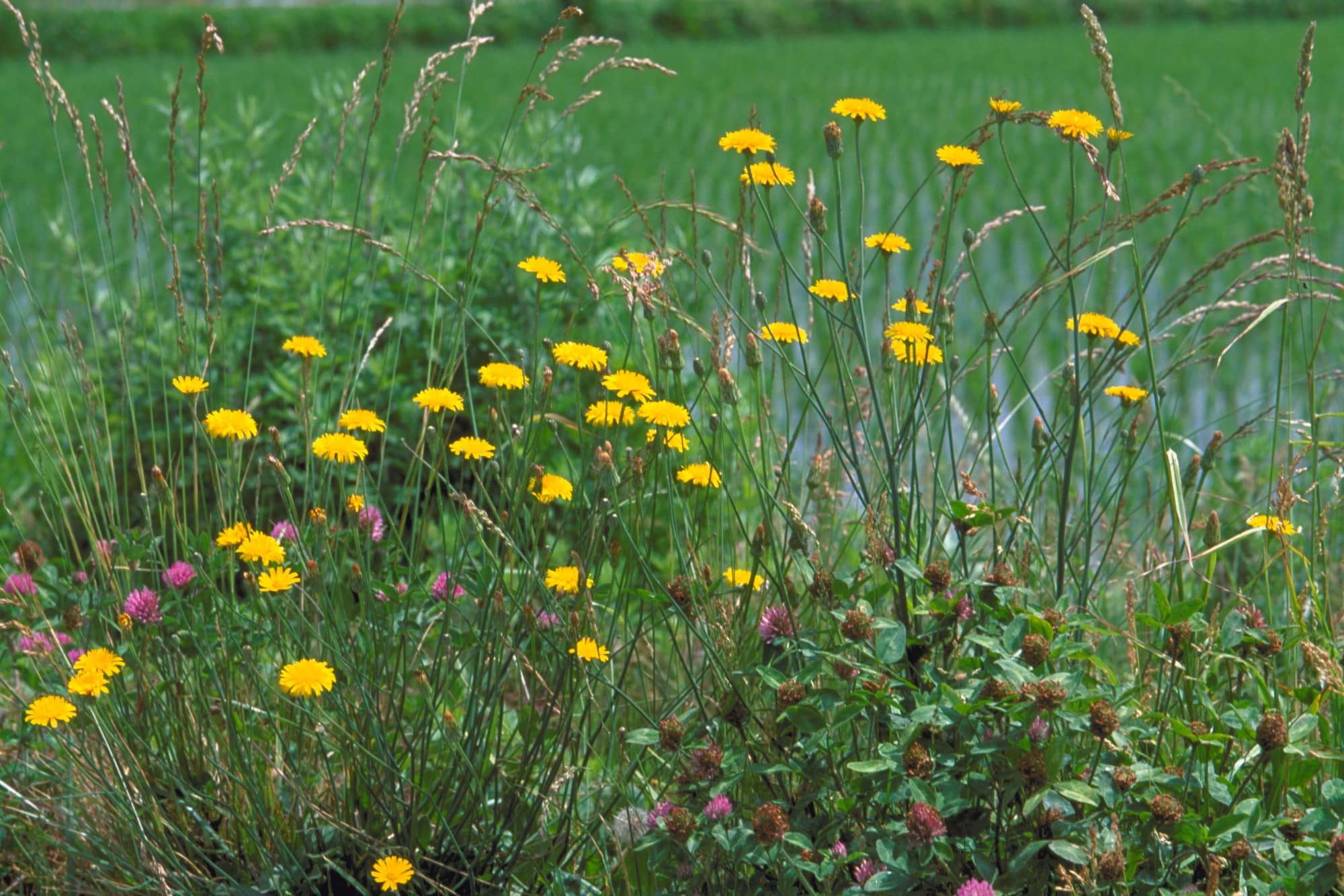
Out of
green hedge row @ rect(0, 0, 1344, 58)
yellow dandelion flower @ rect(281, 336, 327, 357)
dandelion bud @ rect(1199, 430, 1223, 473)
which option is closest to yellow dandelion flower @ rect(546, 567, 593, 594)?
yellow dandelion flower @ rect(281, 336, 327, 357)

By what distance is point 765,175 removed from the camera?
4.28ft

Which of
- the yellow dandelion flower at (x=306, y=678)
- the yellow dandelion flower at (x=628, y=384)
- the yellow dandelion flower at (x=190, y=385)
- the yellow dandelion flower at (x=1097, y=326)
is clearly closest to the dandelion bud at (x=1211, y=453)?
the yellow dandelion flower at (x=1097, y=326)

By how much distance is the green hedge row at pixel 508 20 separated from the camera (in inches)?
771

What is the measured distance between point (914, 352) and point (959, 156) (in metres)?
0.24

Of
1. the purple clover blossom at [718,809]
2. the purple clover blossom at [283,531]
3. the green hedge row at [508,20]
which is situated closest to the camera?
the purple clover blossom at [718,809]

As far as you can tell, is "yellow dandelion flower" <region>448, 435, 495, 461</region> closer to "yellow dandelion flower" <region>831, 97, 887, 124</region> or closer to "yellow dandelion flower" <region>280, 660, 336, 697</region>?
"yellow dandelion flower" <region>280, 660, 336, 697</region>

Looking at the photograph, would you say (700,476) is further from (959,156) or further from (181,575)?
(181,575)

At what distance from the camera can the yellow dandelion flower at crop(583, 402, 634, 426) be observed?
1.31m

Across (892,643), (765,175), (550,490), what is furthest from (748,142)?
(892,643)

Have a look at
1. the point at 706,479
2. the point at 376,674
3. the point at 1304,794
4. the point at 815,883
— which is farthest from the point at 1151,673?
the point at 376,674

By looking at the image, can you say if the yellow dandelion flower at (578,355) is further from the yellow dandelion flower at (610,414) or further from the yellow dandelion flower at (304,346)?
the yellow dandelion flower at (304,346)

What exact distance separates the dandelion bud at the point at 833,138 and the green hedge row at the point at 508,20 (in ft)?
59.1

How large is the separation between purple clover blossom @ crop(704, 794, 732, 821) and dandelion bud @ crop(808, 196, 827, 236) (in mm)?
597

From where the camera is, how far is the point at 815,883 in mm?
1321
